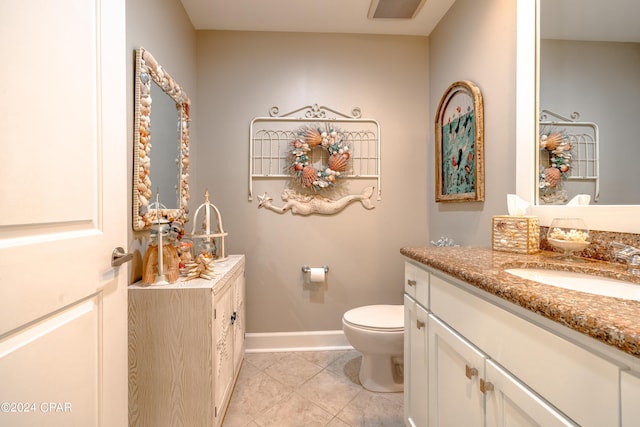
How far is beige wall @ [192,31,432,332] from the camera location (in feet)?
7.47

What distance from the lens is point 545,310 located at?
1.81 ft

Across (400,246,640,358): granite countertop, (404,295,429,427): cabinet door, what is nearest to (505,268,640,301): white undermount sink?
(400,246,640,358): granite countertop

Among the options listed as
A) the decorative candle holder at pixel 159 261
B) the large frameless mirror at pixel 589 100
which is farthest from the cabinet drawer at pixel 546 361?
the decorative candle holder at pixel 159 261

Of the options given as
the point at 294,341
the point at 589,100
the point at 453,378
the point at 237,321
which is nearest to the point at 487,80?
the point at 589,100

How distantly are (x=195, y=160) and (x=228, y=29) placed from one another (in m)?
1.06

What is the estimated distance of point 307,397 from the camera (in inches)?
67.5

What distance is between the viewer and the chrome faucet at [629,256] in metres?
0.82

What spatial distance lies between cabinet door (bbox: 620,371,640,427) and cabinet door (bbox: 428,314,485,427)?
0.35 m

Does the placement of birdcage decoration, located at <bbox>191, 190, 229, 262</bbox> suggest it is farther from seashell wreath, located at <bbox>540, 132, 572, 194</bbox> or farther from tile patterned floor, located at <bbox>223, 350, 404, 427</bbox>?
seashell wreath, located at <bbox>540, 132, 572, 194</bbox>

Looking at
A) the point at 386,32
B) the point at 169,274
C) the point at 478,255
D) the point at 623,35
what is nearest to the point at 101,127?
the point at 169,274

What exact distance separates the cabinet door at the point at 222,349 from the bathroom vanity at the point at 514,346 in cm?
90

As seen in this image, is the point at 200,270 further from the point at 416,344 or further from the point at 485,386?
the point at 485,386

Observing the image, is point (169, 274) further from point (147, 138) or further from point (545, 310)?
point (545, 310)

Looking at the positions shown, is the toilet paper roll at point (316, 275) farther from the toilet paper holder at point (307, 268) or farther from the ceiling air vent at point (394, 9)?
the ceiling air vent at point (394, 9)
